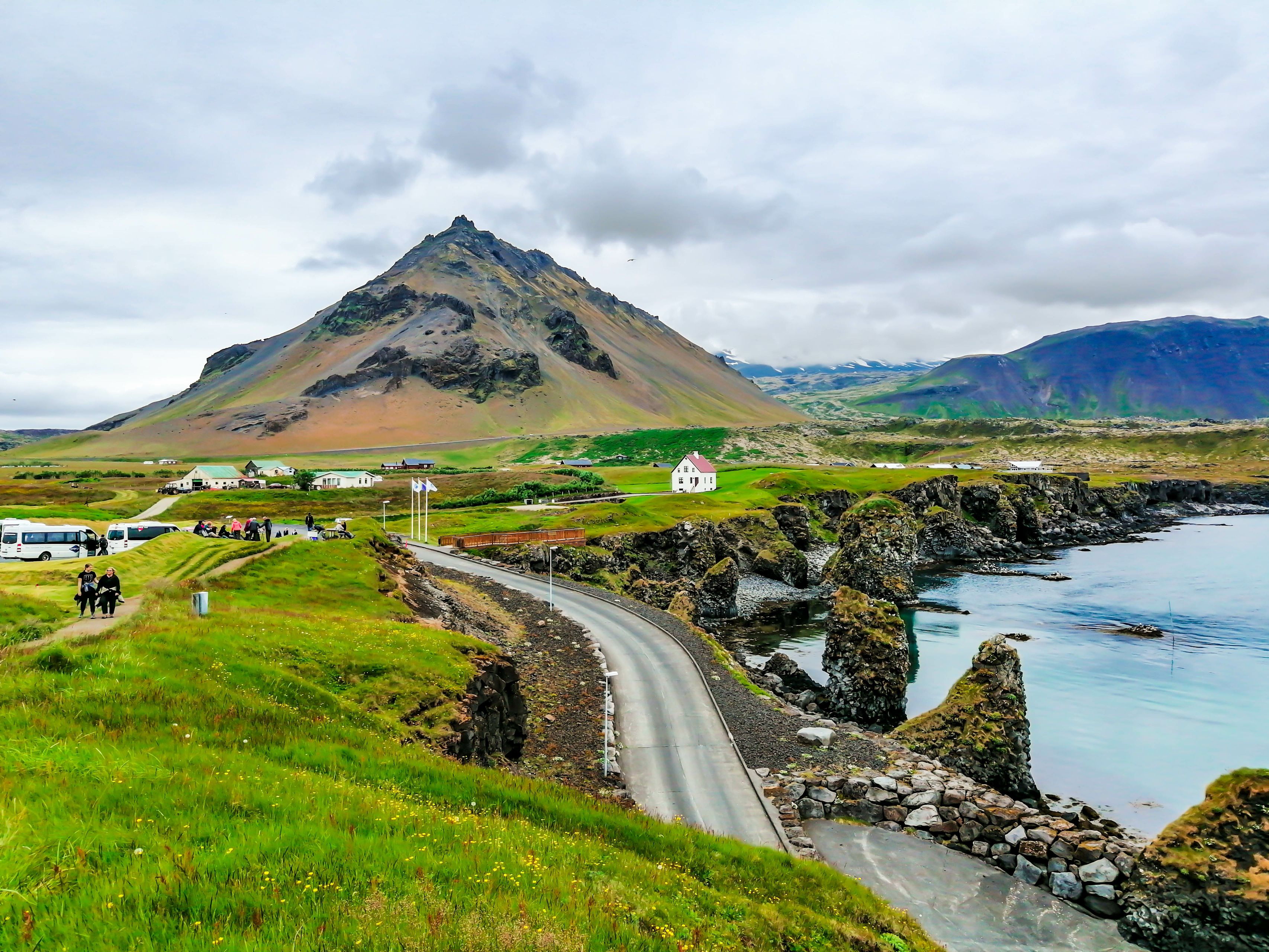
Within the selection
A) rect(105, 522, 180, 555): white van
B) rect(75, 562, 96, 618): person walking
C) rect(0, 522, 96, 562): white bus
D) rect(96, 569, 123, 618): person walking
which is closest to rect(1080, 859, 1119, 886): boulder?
rect(96, 569, 123, 618): person walking

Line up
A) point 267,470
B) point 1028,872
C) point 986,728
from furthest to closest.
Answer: point 267,470
point 986,728
point 1028,872

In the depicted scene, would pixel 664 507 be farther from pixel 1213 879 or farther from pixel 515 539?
pixel 1213 879

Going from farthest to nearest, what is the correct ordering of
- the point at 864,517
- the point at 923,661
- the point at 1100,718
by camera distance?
1. the point at 864,517
2. the point at 923,661
3. the point at 1100,718

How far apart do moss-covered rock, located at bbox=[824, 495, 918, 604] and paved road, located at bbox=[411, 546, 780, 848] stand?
115 feet

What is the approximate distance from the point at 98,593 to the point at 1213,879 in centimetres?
3623

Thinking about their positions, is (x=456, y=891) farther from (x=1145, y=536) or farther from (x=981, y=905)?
(x=1145, y=536)

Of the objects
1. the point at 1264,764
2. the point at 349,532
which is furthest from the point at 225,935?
the point at 349,532

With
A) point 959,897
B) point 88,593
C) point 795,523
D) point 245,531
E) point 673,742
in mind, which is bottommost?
point 959,897

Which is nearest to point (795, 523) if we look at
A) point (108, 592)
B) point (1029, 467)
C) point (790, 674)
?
point (790, 674)

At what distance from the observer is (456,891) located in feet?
26.5

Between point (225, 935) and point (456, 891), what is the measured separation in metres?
2.65

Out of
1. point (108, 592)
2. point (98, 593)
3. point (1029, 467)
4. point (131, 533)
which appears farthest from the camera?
point (1029, 467)

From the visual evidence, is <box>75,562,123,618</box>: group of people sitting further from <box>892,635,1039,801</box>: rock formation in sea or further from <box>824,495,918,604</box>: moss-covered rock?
<box>824,495,918,604</box>: moss-covered rock

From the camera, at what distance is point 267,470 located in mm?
168500
